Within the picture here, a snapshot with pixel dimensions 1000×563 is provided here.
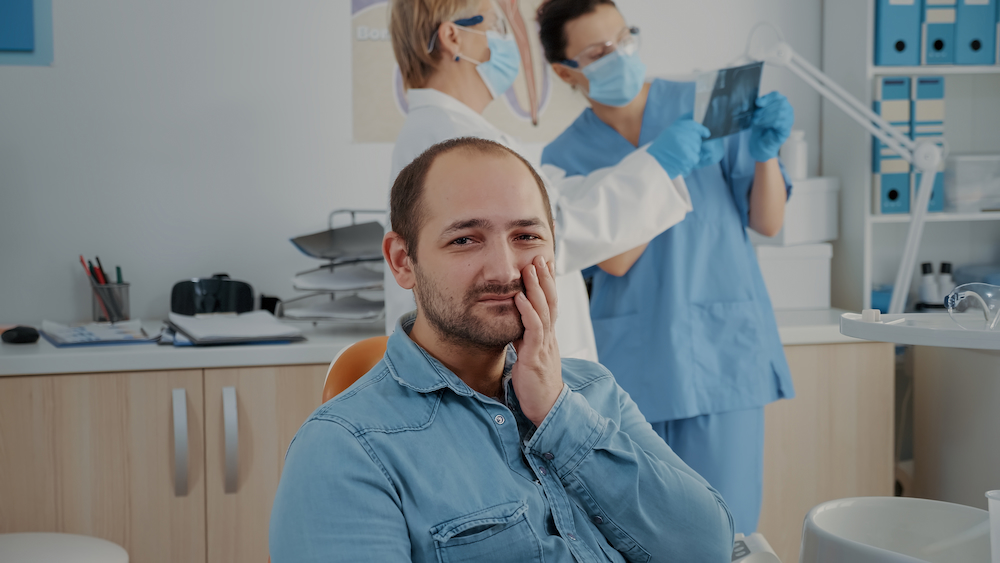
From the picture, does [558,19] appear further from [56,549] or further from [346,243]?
[56,549]

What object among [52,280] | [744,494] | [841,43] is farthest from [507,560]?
[841,43]

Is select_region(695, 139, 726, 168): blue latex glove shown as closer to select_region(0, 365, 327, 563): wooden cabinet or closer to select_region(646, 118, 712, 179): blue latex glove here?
select_region(646, 118, 712, 179): blue latex glove

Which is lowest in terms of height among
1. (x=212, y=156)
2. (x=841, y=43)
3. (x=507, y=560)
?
(x=507, y=560)

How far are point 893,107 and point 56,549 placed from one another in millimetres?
2416

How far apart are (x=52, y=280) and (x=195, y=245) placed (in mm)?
403

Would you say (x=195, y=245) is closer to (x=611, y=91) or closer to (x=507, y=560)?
(x=611, y=91)

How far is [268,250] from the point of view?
2.31 meters

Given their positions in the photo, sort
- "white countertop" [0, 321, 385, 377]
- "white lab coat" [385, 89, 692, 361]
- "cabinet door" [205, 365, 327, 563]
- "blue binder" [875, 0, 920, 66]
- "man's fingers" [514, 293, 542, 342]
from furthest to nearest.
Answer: "blue binder" [875, 0, 920, 66], "cabinet door" [205, 365, 327, 563], "white countertop" [0, 321, 385, 377], "white lab coat" [385, 89, 692, 361], "man's fingers" [514, 293, 542, 342]

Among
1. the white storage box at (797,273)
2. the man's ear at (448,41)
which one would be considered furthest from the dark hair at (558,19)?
the white storage box at (797,273)

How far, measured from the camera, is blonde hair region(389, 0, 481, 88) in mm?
1456

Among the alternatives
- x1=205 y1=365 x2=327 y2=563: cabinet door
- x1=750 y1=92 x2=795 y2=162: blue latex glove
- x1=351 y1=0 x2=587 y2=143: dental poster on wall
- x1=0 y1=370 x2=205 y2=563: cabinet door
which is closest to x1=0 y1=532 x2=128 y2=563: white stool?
x1=0 y1=370 x2=205 y2=563: cabinet door

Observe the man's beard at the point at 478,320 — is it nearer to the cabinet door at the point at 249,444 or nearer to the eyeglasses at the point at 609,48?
the eyeglasses at the point at 609,48

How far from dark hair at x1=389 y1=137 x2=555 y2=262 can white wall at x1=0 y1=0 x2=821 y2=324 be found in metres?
1.42

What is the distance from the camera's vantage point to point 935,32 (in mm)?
2289
